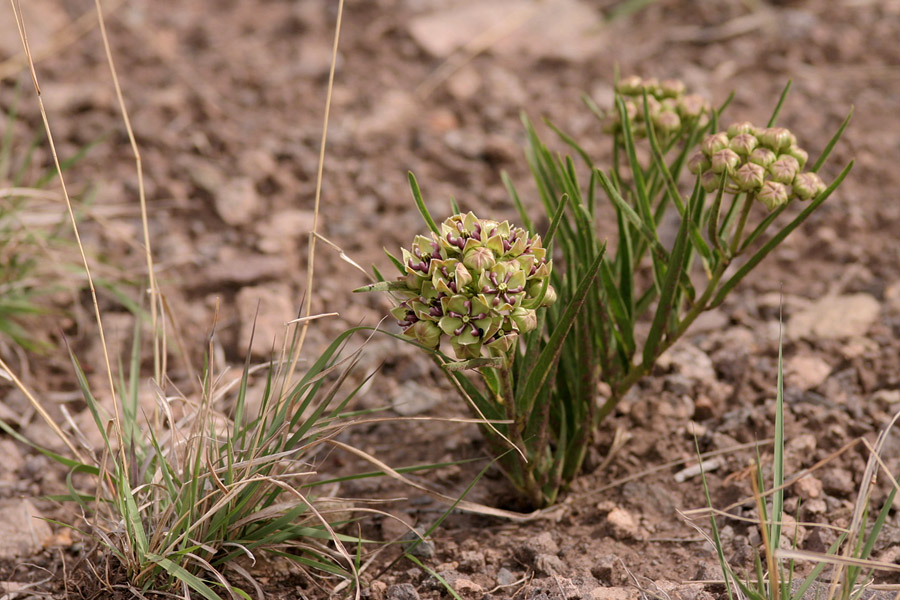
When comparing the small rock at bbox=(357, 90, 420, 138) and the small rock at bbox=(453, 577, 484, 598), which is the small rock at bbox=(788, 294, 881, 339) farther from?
the small rock at bbox=(357, 90, 420, 138)

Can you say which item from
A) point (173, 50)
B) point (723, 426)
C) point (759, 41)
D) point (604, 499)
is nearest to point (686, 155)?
point (723, 426)

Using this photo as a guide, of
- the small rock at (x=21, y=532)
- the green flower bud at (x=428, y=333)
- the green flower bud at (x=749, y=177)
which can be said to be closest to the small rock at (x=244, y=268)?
the small rock at (x=21, y=532)

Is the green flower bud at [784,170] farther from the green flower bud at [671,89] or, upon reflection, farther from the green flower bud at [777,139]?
the green flower bud at [671,89]

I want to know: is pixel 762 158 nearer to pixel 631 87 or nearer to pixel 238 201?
pixel 631 87

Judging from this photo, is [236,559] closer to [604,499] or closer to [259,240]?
[604,499]

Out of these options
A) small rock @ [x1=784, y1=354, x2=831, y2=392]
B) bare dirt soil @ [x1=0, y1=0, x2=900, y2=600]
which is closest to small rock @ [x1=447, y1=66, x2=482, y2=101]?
bare dirt soil @ [x1=0, y1=0, x2=900, y2=600]

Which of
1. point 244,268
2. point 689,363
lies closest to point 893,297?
point 689,363
